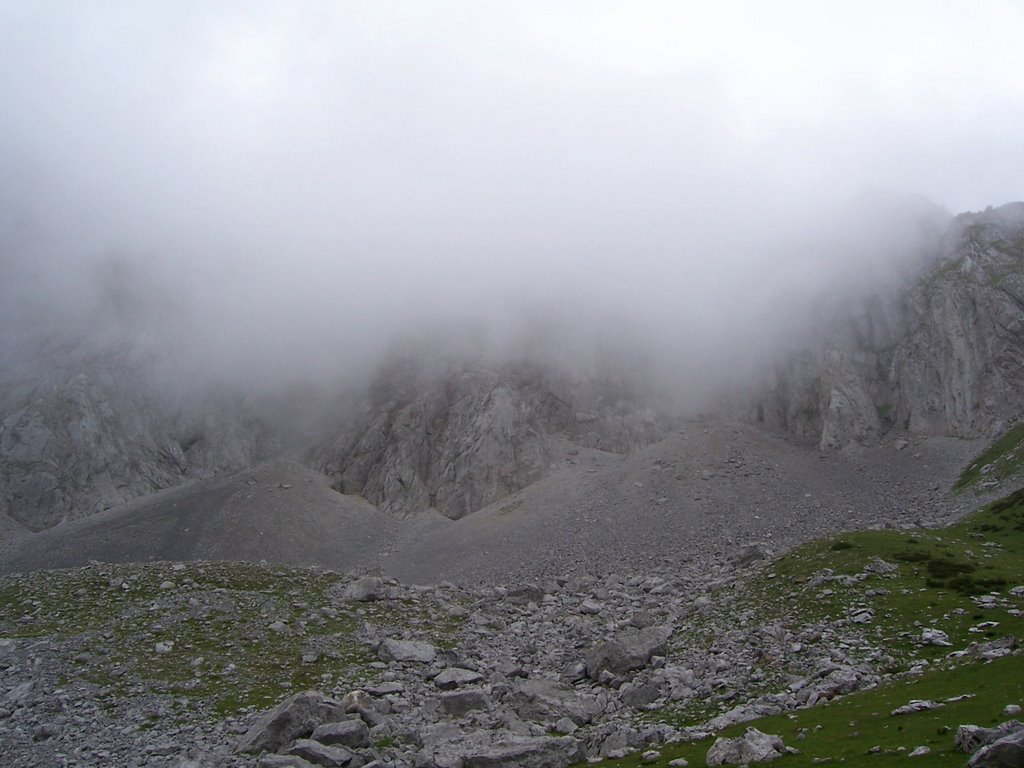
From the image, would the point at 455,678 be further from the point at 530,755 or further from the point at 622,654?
the point at 530,755

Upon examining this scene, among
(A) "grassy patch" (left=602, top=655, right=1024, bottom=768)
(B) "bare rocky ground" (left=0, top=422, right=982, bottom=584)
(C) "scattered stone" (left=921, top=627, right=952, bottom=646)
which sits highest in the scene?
(A) "grassy patch" (left=602, top=655, right=1024, bottom=768)

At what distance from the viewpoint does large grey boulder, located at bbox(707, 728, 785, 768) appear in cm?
2416

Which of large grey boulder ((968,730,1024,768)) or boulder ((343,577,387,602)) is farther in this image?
boulder ((343,577,387,602))

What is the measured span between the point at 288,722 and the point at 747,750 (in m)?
20.7

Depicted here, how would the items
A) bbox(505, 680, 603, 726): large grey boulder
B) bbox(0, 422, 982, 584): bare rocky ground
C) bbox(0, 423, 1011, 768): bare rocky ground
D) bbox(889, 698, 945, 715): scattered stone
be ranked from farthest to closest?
1. bbox(0, 422, 982, 584): bare rocky ground
2. bbox(505, 680, 603, 726): large grey boulder
3. bbox(0, 423, 1011, 768): bare rocky ground
4. bbox(889, 698, 945, 715): scattered stone

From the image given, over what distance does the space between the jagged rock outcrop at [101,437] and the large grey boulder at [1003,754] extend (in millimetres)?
138891

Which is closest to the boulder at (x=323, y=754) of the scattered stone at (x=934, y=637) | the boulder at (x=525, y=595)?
the scattered stone at (x=934, y=637)

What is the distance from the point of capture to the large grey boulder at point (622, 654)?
42.2 m

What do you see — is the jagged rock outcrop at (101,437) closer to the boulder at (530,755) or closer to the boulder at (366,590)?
the boulder at (366,590)

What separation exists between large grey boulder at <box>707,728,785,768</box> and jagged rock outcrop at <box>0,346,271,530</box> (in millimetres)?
130455

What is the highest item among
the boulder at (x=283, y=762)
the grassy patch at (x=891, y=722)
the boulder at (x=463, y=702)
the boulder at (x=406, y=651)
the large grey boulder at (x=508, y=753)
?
the grassy patch at (x=891, y=722)

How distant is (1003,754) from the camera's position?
17984 millimetres

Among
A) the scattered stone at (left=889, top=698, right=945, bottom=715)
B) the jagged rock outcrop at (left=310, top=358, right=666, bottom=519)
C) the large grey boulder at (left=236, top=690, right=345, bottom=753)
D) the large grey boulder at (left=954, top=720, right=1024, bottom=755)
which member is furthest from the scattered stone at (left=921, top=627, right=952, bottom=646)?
the jagged rock outcrop at (left=310, top=358, right=666, bottom=519)

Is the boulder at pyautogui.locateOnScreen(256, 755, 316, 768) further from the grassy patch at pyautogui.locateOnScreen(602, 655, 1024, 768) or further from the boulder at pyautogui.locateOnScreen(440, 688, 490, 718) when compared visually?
the grassy patch at pyautogui.locateOnScreen(602, 655, 1024, 768)
